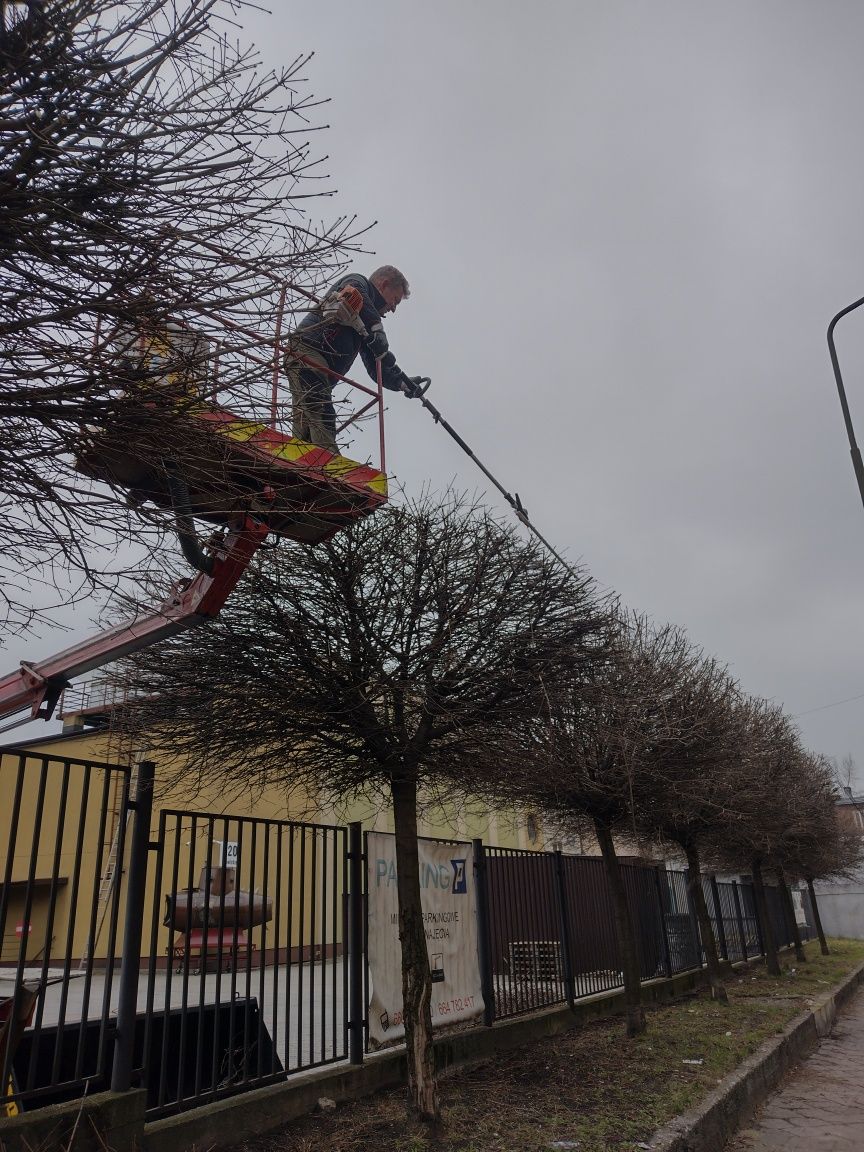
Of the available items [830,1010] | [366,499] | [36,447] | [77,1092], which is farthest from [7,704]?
[830,1010]

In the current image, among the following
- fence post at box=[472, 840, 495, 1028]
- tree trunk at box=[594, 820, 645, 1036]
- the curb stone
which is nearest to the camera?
the curb stone

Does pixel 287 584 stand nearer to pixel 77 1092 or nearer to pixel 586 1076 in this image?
pixel 77 1092

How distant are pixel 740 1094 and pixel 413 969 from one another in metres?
3.50

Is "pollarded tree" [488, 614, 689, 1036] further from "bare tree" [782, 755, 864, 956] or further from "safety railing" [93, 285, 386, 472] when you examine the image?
"bare tree" [782, 755, 864, 956]

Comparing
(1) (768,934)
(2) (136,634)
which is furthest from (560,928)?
(1) (768,934)

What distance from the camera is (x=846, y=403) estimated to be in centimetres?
1188

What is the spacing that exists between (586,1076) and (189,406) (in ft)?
23.7

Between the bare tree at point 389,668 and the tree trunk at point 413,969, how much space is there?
11 mm

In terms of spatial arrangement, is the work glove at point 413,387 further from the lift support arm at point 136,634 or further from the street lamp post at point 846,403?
the street lamp post at point 846,403

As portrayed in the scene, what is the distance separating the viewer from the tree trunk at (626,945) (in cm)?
969

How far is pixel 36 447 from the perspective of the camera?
3.29m

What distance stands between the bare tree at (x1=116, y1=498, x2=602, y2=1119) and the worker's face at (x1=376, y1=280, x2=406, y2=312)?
2153mm

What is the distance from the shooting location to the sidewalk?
6.74 meters

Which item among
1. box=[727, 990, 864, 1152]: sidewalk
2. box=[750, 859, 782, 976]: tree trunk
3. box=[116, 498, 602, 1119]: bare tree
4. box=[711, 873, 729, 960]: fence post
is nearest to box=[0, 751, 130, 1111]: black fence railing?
box=[116, 498, 602, 1119]: bare tree
